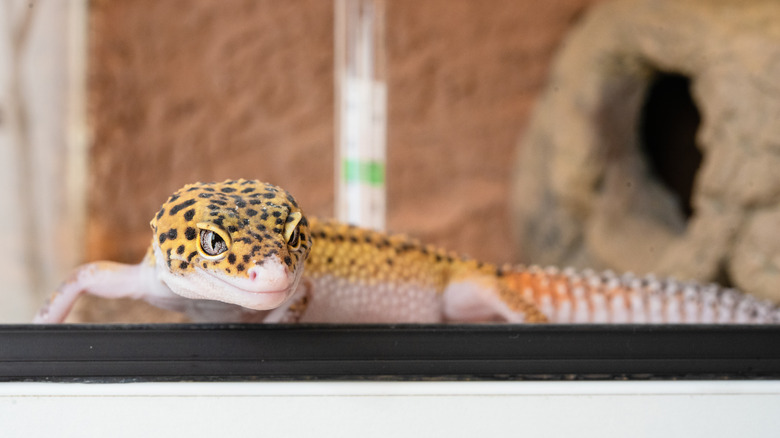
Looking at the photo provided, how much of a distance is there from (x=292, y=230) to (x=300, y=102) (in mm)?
2161

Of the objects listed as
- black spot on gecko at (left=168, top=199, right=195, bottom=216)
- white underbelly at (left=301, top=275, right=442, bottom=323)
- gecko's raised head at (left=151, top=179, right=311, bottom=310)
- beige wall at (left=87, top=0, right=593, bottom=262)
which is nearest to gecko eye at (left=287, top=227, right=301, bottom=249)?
gecko's raised head at (left=151, top=179, right=311, bottom=310)

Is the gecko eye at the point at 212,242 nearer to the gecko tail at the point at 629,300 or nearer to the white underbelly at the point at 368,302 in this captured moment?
the white underbelly at the point at 368,302

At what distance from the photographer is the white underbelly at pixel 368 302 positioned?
142cm

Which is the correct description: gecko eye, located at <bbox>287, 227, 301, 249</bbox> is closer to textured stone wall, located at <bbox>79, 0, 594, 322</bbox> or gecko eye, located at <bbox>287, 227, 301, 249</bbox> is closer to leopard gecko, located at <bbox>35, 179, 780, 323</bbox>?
leopard gecko, located at <bbox>35, 179, 780, 323</bbox>

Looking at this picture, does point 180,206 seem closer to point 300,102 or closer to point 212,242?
point 212,242

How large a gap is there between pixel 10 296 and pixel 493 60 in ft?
8.41

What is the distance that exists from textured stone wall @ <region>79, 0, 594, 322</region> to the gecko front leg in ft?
2.40

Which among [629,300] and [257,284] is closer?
[257,284]

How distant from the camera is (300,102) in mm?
3053

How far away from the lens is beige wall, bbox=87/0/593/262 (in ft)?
8.55

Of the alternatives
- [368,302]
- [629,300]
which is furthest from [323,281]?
[629,300]

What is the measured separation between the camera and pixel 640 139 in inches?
117
